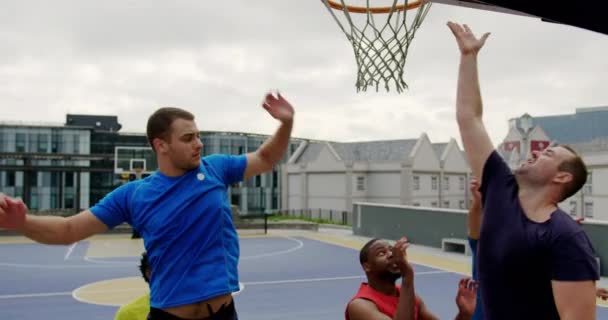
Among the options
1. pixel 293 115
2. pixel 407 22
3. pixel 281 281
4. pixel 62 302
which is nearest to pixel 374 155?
pixel 281 281

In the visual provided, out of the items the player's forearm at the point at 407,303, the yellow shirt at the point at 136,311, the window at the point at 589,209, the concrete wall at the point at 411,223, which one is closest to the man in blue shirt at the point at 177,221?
the player's forearm at the point at 407,303

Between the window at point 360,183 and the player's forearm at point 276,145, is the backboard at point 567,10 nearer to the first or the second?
the player's forearm at point 276,145

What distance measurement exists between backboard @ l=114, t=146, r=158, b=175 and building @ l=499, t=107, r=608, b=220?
48.6 feet

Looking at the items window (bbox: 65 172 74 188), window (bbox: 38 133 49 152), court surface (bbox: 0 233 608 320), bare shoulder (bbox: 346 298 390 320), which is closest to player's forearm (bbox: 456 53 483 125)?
bare shoulder (bbox: 346 298 390 320)

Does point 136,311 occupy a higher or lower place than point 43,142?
lower

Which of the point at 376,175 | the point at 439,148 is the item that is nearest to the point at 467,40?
the point at 376,175

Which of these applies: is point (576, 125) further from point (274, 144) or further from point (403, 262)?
point (274, 144)

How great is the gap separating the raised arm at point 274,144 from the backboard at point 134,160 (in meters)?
21.5

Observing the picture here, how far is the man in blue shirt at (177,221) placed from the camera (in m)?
2.37

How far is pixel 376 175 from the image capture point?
4169 centimetres

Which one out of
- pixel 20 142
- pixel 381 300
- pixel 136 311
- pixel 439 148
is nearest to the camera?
pixel 381 300

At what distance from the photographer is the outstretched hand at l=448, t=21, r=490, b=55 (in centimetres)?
221

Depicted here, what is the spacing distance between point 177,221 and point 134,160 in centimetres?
2282

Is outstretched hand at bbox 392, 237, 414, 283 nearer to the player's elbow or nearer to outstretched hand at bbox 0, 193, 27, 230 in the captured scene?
the player's elbow
